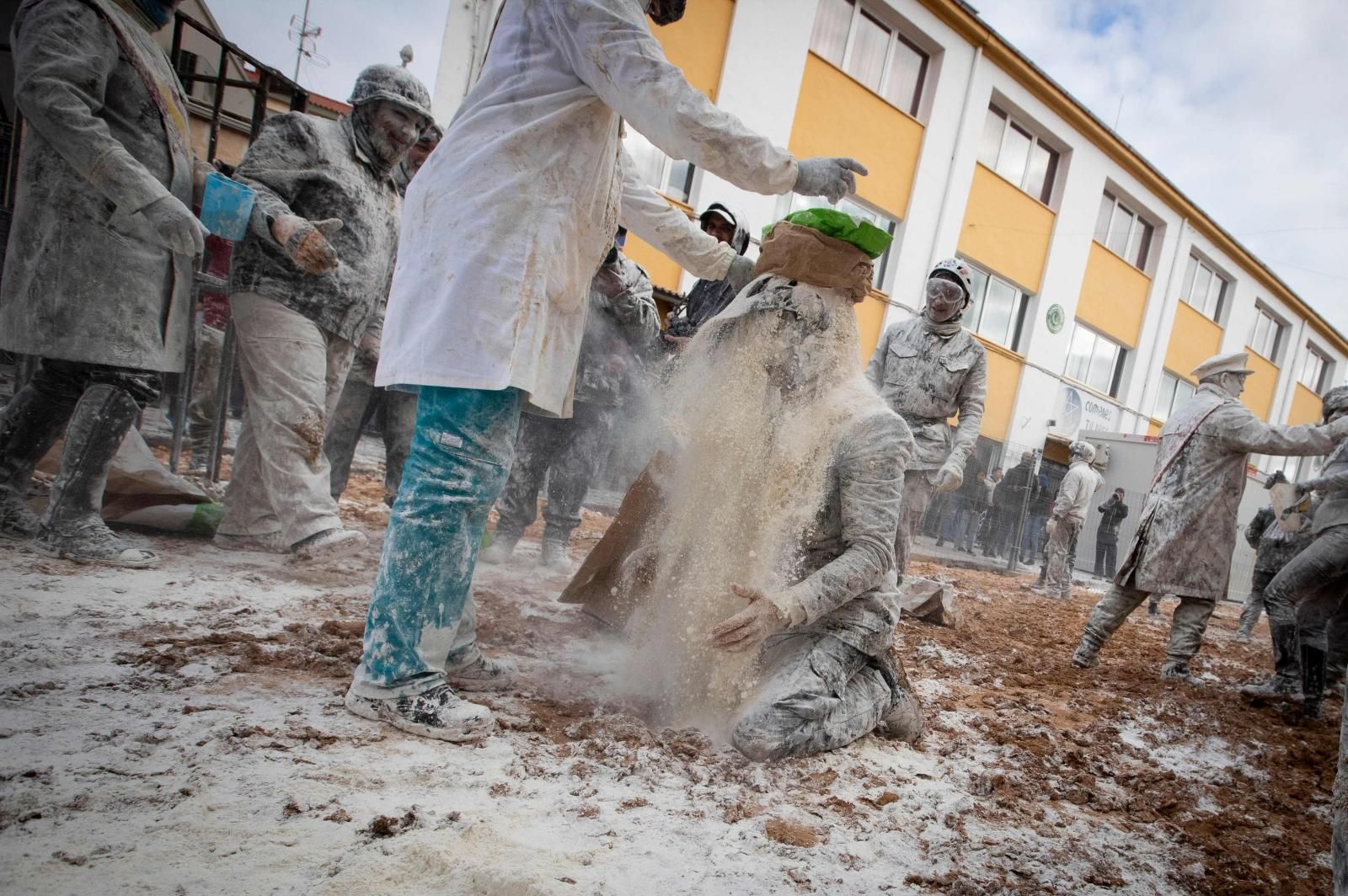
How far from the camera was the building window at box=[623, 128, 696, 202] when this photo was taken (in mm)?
10211

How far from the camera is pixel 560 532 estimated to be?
4.34m

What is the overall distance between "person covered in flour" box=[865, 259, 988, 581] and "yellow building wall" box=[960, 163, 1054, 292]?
10.3 meters

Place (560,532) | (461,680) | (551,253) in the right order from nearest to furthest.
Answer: (551,253)
(461,680)
(560,532)

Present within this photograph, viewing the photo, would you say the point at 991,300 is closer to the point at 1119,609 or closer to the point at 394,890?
the point at 1119,609

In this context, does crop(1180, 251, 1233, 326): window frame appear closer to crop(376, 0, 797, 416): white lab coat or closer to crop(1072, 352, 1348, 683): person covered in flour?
crop(1072, 352, 1348, 683): person covered in flour

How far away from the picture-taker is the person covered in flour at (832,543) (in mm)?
2168

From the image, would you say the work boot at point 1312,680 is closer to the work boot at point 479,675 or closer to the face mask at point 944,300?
the face mask at point 944,300

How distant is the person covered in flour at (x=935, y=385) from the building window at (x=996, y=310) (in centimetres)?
1031

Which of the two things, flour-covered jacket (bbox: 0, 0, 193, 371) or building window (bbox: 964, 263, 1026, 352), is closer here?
flour-covered jacket (bbox: 0, 0, 193, 371)

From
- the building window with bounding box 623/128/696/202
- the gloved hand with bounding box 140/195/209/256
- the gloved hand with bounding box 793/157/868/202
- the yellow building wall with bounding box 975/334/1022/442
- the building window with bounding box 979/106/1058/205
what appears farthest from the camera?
the yellow building wall with bounding box 975/334/1022/442

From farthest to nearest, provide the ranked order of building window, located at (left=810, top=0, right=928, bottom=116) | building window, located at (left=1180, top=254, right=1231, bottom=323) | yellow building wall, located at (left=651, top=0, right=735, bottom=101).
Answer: building window, located at (left=1180, top=254, right=1231, bottom=323), building window, located at (left=810, top=0, right=928, bottom=116), yellow building wall, located at (left=651, top=0, right=735, bottom=101)

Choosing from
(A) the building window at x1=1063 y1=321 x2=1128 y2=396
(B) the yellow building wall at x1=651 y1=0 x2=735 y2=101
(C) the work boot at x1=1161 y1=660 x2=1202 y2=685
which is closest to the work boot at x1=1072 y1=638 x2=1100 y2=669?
(C) the work boot at x1=1161 y1=660 x2=1202 y2=685

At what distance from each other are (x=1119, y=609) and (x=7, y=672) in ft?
16.4

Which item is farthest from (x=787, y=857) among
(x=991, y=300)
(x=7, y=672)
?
(x=991, y=300)
